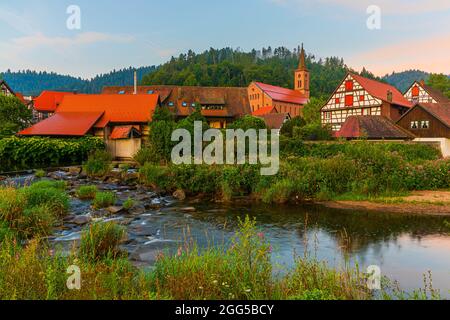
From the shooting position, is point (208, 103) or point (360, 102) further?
point (208, 103)

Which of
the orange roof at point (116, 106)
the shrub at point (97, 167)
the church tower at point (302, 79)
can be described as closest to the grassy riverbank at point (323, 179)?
the shrub at point (97, 167)

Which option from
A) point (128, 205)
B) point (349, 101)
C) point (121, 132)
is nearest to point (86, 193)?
point (128, 205)

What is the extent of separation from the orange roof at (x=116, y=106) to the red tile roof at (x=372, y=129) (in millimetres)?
20340

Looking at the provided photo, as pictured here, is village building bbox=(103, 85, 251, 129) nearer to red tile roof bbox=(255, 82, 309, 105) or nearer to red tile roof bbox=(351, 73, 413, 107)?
red tile roof bbox=(255, 82, 309, 105)

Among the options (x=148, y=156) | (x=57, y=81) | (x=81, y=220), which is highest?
(x=57, y=81)

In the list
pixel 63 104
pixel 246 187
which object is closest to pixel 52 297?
pixel 246 187

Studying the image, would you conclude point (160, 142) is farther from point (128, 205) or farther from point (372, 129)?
point (372, 129)

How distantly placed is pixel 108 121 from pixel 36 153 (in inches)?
384

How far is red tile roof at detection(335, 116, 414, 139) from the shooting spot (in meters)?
33.8

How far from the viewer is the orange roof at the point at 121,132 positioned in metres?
36.5

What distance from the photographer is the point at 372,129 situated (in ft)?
113
